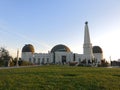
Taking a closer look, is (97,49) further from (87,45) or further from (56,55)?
(87,45)

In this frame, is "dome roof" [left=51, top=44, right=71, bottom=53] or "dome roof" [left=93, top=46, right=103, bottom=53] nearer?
"dome roof" [left=93, top=46, right=103, bottom=53]

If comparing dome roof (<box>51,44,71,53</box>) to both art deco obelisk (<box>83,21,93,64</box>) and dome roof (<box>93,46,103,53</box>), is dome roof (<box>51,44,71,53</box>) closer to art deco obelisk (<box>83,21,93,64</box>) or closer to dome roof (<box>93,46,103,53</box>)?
dome roof (<box>93,46,103,53</box>)

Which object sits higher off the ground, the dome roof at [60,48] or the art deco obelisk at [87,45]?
the dome roof at [60,48]

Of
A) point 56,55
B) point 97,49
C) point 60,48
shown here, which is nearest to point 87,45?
point 97,49

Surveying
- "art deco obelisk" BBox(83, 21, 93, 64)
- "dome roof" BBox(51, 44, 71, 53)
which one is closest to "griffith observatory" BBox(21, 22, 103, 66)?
"dome roof" BBox(51, 44, 71, 53)

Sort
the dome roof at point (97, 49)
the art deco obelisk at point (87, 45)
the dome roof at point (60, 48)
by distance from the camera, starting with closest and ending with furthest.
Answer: the art deco obelisk at point (87, 45) → the dome roof at point (97, 49) → the dome roof at point (60, 48)

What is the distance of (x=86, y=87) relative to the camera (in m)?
11.3

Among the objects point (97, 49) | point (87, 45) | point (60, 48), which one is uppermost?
point (60, 48)

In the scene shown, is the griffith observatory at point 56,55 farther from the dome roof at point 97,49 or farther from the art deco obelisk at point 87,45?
the art deco obelisk at point 87,45

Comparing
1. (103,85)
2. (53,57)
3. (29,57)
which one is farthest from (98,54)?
(103,85)

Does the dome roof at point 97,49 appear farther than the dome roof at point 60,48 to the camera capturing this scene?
No

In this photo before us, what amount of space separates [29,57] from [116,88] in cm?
10542

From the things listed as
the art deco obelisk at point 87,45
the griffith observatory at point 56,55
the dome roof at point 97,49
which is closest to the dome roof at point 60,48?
the griffith observatory at point 56,55

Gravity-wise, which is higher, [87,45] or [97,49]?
[97,49]
